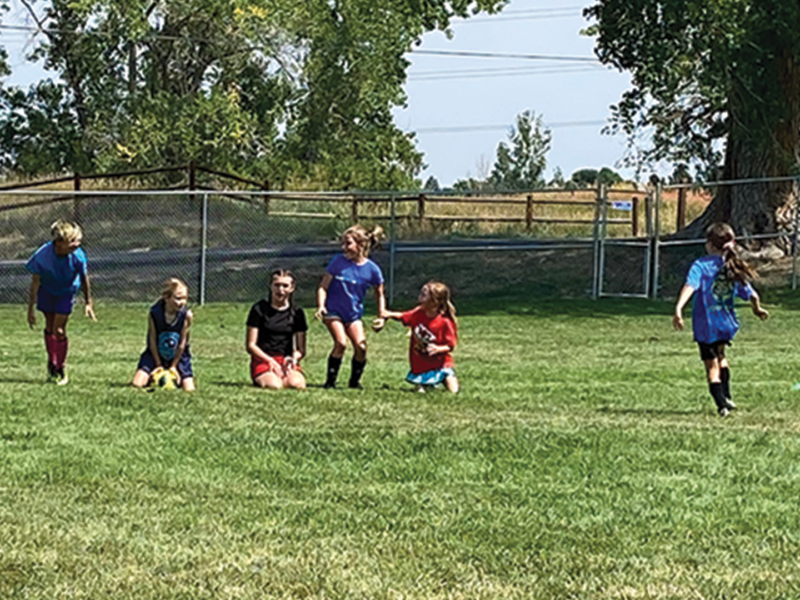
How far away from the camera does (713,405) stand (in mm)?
12094

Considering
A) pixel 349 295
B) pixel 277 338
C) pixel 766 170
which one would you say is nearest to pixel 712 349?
pixel 349 295

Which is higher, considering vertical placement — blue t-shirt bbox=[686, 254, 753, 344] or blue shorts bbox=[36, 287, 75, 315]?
blue t-shirt bbox=[686, 254, 753, 344]

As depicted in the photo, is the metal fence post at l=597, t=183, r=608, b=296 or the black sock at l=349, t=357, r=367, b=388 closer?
the black sock at l=349, t=357, r=367, b=388

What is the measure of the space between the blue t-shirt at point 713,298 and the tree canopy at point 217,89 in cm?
3154

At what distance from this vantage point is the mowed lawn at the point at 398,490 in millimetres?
5906

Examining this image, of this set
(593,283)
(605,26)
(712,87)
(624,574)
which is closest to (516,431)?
(624,574)

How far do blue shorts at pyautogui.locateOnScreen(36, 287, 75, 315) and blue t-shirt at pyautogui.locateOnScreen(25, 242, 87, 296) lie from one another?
59 mm

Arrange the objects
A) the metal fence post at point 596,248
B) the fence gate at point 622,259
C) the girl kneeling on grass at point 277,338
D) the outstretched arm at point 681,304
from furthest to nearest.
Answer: the fence gate at point 622,259
the metal fence post at point 596,248
the girl kneeling on grass at point 277,338
the outstretched arm at point 681,304

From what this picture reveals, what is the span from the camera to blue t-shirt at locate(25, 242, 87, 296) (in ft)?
41.8

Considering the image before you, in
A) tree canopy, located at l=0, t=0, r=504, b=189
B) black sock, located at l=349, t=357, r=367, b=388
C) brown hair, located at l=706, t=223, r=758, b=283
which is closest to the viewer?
brown hair, located at l=706, t=223, r=758, b=283

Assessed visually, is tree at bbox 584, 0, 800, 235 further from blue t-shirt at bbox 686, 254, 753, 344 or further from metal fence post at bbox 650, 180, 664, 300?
blue t-shirt at bbox 686, 254, 753, 344

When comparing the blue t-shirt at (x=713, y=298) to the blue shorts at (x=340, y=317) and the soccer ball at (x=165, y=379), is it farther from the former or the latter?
the soccer ball at (x=165, y=379)

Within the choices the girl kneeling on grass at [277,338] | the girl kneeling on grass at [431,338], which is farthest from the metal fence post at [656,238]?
the girl kneeling on grass at [277,338]

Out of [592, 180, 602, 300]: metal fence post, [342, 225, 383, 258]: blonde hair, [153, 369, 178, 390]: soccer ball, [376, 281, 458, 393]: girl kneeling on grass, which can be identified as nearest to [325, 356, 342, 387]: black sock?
[376, 281, 458, 393]: girl kneeling on grass
